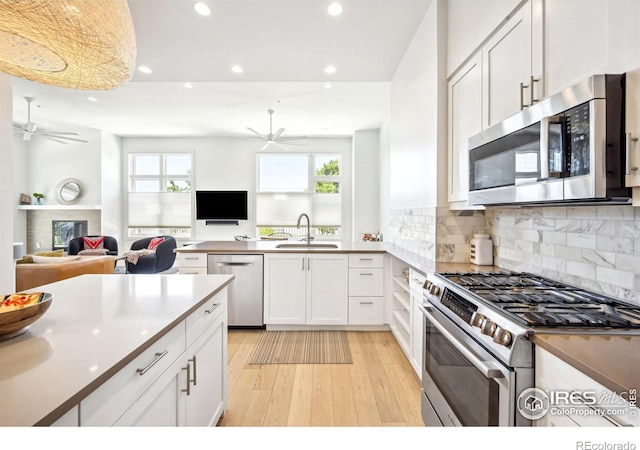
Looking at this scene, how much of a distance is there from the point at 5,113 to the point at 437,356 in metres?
3.13

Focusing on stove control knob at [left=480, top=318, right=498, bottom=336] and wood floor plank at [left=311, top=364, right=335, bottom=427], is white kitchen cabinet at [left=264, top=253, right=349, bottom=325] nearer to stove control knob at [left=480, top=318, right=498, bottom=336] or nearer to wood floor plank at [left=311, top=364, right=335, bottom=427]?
wood floor plank at [left=311, top=364, right=335, bottom=427]

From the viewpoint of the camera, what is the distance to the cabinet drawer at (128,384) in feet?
2.49

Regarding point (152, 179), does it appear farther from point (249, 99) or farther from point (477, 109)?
point (477, 109)

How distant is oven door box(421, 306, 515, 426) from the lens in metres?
1.02

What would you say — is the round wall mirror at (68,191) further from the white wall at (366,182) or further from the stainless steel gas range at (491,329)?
the stainless steel gas range at (491,329)

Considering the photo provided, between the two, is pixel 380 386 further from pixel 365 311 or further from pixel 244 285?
pixel 244 285

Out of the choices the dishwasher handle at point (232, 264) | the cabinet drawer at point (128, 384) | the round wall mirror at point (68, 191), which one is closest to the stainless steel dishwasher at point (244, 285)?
the dishwasher handle at point (232, 264)

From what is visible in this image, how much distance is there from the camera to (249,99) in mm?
5051

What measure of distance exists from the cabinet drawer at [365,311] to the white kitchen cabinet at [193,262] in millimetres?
1583

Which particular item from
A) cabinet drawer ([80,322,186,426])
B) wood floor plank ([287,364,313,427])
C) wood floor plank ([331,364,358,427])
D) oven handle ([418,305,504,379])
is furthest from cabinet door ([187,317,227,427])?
oven handle ([418,305,504,379])

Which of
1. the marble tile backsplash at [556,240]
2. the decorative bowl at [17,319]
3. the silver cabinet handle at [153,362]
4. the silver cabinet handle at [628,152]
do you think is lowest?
the silver cabinet handle at [153,362]

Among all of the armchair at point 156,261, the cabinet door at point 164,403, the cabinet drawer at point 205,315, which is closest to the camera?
the cabinet door at point 164,403

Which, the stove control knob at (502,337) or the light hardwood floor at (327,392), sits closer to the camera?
the stove control knob at (502,337)

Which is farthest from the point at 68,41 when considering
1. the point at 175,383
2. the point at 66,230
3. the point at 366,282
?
the point at 66,230
